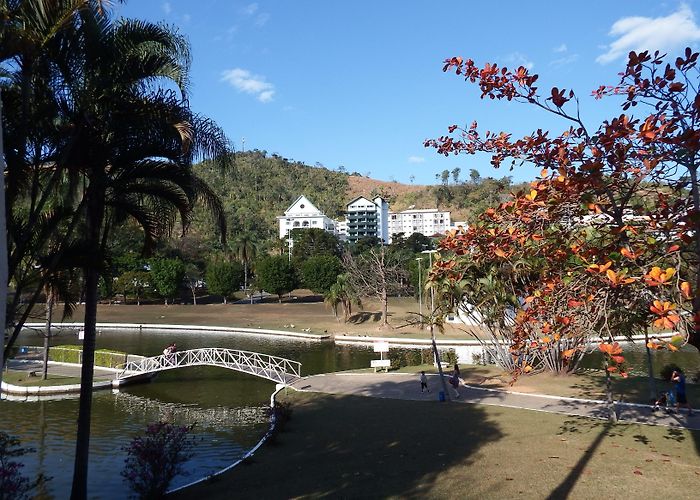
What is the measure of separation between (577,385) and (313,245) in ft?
228

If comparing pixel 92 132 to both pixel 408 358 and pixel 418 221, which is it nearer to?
pixel 408 358

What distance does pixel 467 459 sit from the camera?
1230cm

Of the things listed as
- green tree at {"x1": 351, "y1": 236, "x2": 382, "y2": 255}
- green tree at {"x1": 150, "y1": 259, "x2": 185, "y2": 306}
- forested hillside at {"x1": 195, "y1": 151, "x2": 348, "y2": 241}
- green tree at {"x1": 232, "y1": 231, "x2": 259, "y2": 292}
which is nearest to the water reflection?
green tree at {"x1": 150, "y1": 259, "x2": 185, "y2": 306}

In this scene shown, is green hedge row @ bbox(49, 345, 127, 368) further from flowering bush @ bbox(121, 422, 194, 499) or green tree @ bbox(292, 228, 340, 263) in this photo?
green tree @ bbox(292, 228, 340, 263)

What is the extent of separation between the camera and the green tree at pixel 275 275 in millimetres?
68812

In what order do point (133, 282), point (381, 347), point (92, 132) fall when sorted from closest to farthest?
point (92, 132)
point (381, 347)
point (133, 282)

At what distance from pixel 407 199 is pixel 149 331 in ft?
441

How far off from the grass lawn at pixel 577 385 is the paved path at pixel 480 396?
0.93 m

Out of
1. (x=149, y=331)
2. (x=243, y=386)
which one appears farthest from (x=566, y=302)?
(x=149, y=331)

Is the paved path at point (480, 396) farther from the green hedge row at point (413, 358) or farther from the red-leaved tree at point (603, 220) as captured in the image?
the red-leaved tree at point (603, 220)

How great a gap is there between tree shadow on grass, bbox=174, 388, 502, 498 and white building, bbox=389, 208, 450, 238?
12517cm

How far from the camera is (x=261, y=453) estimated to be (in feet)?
49.0

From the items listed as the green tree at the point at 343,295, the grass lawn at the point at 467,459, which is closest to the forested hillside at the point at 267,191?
the green tree at the point at 343,295

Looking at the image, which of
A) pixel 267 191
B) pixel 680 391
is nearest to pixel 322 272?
pixel 680 391
